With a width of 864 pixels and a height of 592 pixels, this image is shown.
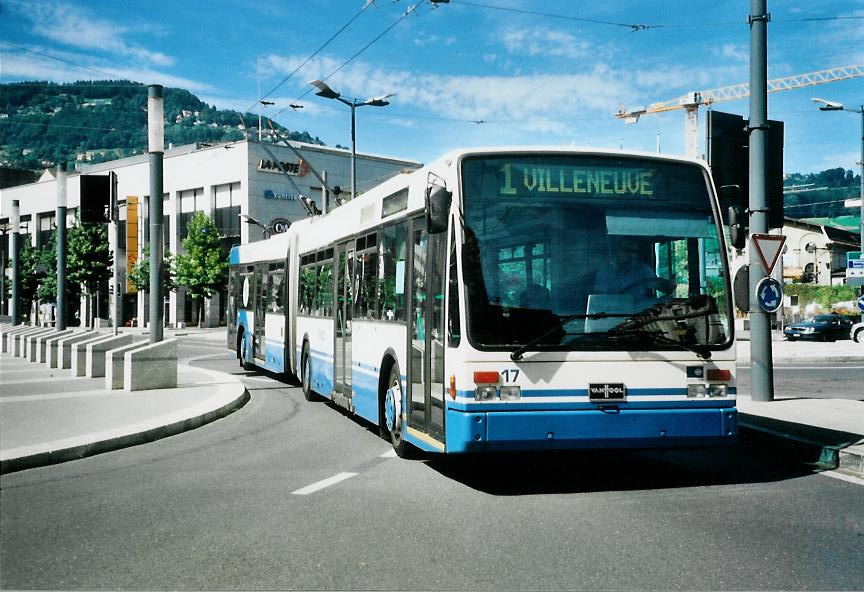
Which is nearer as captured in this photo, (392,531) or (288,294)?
(392,531)

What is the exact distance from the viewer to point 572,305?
7660 mm

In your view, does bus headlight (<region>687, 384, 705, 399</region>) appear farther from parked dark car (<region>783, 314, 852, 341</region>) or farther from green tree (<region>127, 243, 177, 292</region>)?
green tree (<region>127, 243, 177, 292</region>)

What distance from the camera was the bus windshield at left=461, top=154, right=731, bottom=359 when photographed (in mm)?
7613

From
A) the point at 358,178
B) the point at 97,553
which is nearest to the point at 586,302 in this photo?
the point at 97,553

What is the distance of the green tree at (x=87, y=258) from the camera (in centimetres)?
6544

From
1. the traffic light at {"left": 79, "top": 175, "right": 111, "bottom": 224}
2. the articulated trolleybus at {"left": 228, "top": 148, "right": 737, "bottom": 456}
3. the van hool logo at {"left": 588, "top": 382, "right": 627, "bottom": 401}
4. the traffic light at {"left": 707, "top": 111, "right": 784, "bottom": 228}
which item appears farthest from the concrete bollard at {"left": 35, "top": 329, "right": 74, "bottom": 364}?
the van hool logo at {"left": 588, "top": 382, "right": 627, "bottom": 401}

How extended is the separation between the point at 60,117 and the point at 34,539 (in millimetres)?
114935

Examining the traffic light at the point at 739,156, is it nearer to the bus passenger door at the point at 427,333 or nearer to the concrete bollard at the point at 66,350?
the bus passenger door at the point at 427,333

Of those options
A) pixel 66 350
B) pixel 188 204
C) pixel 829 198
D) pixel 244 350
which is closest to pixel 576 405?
pixel 244 350

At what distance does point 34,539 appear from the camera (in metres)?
6.03

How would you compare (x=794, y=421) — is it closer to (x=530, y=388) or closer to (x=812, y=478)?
(x=812, y=478)

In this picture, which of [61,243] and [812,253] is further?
[812,253]

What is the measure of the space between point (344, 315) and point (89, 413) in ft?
11.8

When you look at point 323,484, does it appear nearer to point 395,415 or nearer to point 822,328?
Result: point 395,415
